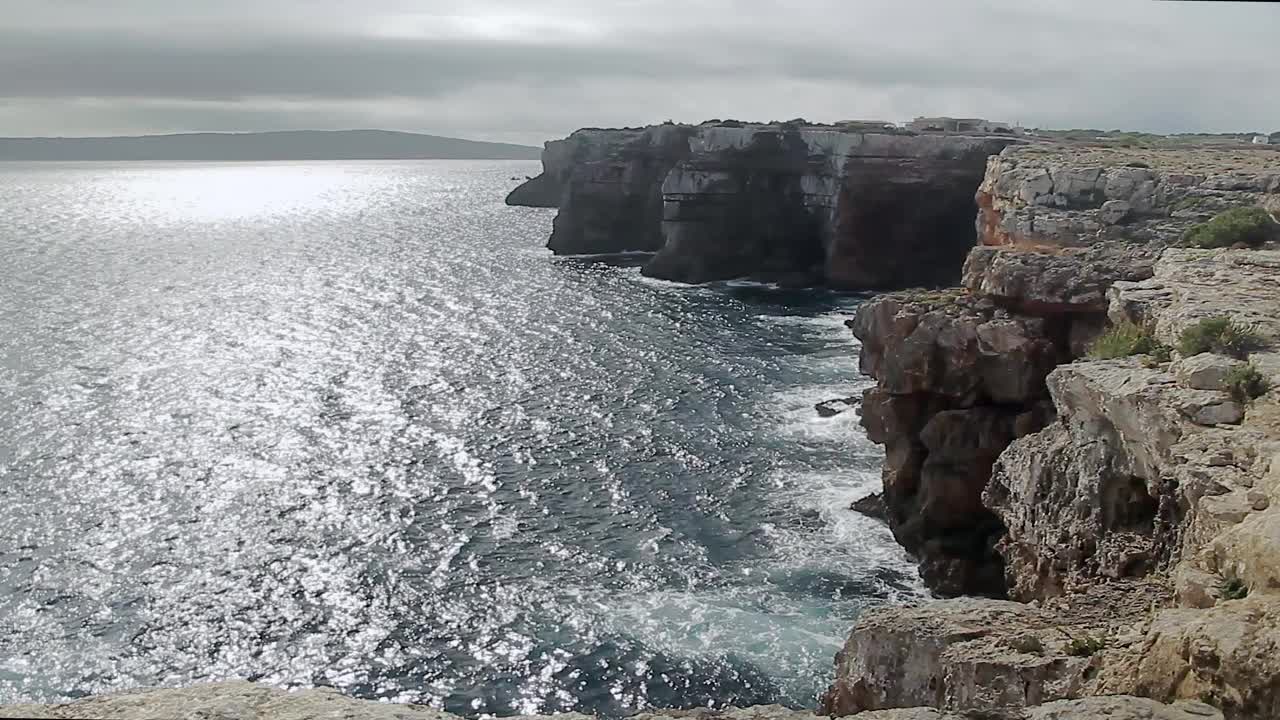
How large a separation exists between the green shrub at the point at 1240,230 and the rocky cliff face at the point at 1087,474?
2.01 m

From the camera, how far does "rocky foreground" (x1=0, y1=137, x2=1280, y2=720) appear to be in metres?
10.8

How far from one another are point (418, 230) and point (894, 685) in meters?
→ 153

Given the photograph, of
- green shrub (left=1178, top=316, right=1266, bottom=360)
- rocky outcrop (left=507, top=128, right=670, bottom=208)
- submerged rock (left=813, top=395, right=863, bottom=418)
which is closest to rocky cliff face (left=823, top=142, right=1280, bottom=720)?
green shrub (left=1178, top=316, right=1266, bottom=360)

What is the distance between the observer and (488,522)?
43312 mm

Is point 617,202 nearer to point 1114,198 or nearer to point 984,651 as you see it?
point 1114,198

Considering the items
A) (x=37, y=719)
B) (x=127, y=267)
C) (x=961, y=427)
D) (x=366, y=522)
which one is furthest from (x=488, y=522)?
(x=127, y=267)

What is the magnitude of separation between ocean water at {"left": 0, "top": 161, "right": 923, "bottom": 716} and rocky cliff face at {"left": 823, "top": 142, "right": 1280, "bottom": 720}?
20.5ft

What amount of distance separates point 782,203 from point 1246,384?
303 ft

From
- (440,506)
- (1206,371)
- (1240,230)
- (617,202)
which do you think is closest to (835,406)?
(440,506)

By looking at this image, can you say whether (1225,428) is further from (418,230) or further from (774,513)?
(418,230)

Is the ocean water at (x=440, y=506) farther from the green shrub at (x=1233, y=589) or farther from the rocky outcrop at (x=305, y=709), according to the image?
the green shrub at (x=1233, y=589)

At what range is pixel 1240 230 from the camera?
3078cm

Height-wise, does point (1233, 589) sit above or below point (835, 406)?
above

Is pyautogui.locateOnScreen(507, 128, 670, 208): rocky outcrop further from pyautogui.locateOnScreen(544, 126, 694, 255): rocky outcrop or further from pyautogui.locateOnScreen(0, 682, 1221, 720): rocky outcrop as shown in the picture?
pyautogui.locateOnScreen(0, 682, 1221, 720): rocky outcrop
